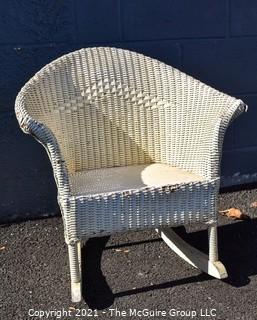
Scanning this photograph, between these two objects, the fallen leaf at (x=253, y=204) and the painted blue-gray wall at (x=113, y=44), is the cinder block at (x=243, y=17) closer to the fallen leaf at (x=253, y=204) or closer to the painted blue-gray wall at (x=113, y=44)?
the painted blue-gray wall at (x=113, y=44)

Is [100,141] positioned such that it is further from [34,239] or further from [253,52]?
[253,52]

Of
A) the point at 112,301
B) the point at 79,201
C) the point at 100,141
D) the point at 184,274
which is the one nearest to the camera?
the point at 79,201

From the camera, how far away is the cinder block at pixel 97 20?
9.86 feet

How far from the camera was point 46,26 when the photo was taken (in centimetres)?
297

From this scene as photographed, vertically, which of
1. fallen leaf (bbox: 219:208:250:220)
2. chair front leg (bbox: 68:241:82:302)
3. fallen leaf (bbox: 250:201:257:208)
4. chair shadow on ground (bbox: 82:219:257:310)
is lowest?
fallen leaf (bbox: 250:201:257:208)

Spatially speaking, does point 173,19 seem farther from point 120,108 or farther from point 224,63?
point 120,108

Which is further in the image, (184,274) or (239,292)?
(184,274)

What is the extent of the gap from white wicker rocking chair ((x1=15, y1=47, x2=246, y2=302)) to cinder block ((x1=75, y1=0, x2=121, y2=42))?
0.33m

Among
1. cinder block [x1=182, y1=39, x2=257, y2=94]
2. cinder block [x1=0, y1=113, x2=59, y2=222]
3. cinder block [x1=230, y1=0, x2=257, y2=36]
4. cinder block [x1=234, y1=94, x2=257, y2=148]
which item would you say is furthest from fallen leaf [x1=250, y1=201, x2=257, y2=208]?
cinder block [x1=0, y1=113, x2=59, y2=222]

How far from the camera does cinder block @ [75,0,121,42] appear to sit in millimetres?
3006

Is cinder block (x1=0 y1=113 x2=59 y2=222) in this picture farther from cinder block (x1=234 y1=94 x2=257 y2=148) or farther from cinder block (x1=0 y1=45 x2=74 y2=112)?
cinder block (x1=234 y1=94 x2=257 y2=148)

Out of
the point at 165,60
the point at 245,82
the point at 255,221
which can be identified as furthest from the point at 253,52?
the point at 255,221

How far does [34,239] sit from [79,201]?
0.85 meters

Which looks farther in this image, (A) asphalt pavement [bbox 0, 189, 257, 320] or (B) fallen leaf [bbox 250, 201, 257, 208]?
(B) fallen leaf [bbox 250, 201, 257, 208]
